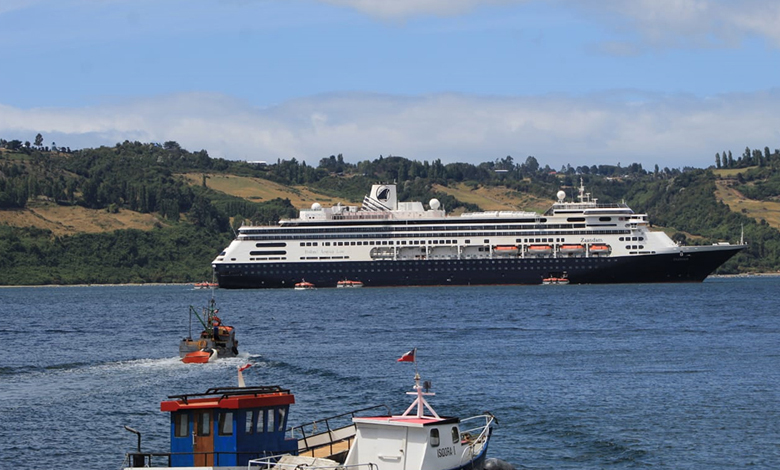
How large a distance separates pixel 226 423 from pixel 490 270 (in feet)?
373

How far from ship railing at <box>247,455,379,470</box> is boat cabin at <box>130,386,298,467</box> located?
0.33 m

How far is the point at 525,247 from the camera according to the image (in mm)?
139250

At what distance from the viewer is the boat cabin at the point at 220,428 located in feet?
83.3

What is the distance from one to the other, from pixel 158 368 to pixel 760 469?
30453mm

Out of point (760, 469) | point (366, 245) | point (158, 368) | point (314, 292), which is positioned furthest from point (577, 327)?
point (366, 245)

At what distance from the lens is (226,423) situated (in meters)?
25.5

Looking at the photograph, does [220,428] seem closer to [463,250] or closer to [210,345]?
[210,345]

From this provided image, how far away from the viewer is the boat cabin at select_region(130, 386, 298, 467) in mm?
25375

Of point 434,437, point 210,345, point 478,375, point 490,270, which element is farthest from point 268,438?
point 490,270

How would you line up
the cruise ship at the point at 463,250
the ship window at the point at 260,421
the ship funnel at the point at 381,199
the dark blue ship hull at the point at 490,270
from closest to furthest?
the ship window at the point at 260,421
the dark blue ship hull at the point at 490,270
the cruise ship at the point at 463,250
the ship funnel at the point at 381,199

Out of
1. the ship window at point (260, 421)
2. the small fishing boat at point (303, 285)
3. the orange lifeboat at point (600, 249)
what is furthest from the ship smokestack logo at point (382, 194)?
the ship window at point (260, 421)

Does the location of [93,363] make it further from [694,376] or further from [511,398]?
[694,376]

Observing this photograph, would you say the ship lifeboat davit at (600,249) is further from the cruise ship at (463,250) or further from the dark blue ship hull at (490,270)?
the dark blue ship hull at (490,270)

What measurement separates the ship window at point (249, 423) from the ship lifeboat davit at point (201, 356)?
29015 mm
